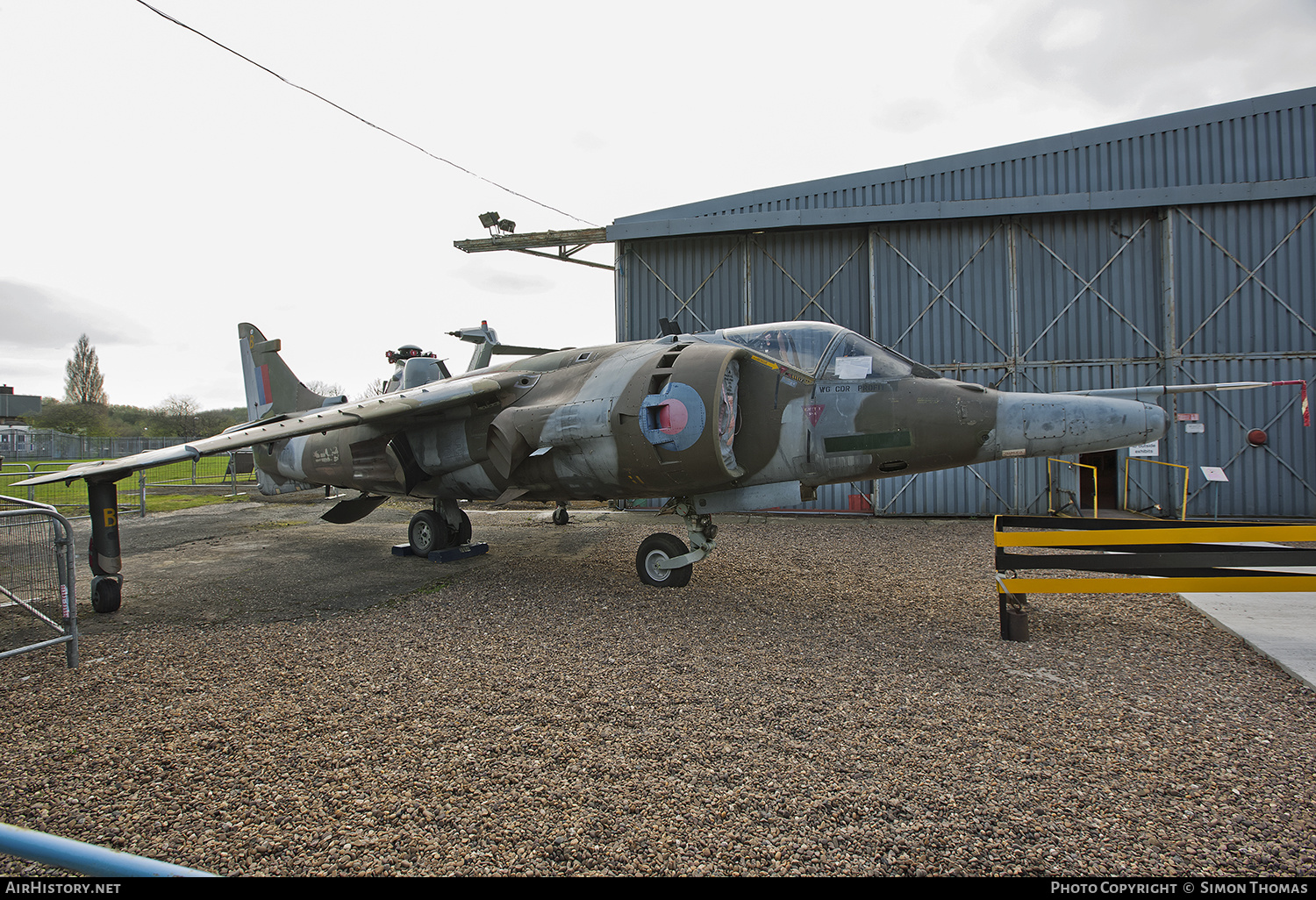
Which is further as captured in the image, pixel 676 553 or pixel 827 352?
pixel 676 553

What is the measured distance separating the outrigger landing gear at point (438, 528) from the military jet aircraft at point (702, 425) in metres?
1.45

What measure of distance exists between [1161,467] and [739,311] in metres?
10.0

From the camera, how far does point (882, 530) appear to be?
38.3 ft

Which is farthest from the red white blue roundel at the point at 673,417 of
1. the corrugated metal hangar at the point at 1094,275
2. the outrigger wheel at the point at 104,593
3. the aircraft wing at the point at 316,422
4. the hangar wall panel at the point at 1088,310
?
the corrugated metal hangar at the point at 1094,275

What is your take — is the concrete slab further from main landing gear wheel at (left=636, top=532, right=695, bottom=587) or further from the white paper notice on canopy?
main landing gear wheel at (left=636, top=532, right=695, bottom=587)

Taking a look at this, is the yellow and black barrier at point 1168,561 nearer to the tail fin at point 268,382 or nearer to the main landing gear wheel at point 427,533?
the main landing gear wheel at point 427,533

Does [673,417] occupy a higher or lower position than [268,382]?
lower

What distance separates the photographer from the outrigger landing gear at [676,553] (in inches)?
260

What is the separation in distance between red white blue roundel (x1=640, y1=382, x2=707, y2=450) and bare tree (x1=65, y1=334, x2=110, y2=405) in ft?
281

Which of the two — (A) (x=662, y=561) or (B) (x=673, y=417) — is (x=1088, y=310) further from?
(A) (x=662, y=561)

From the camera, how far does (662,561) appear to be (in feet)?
21.8

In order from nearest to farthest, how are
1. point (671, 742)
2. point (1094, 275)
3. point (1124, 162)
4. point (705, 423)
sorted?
point (671, 742)
point (705, 423)
point (1124, 162)
point (1094, 275)

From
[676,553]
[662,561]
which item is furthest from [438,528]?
[676,553]

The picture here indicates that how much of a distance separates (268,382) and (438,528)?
504cm
